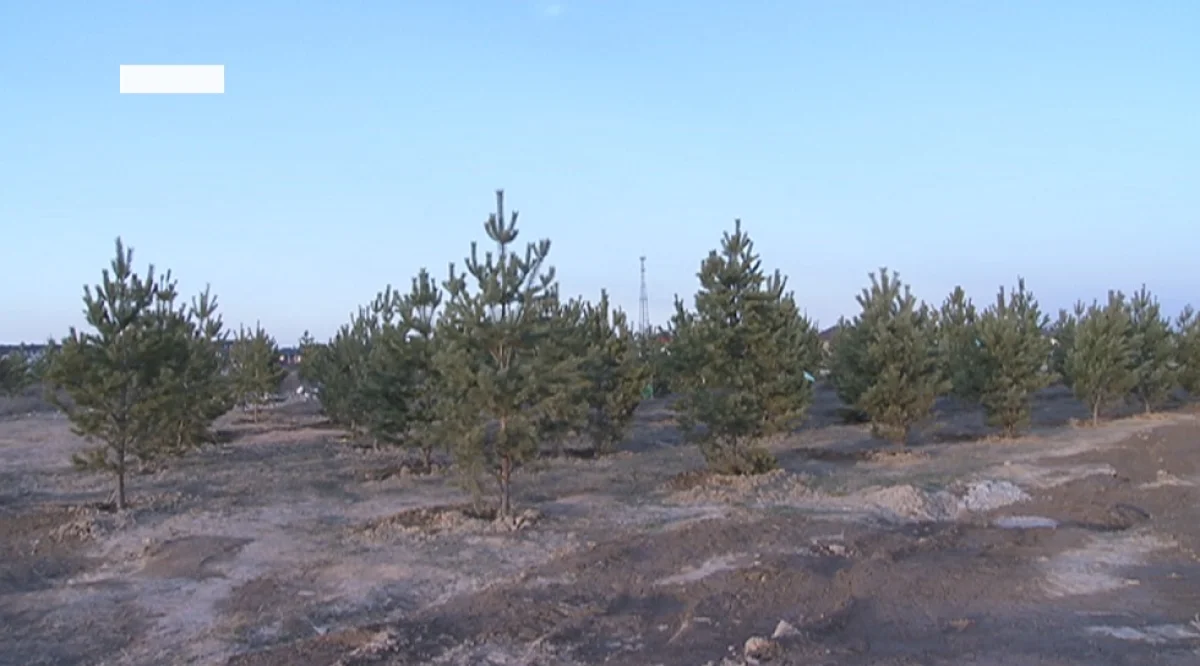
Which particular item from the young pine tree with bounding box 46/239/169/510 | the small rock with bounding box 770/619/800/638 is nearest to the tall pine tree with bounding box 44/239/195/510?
the young pine tree with bounding box 46/239/169/510

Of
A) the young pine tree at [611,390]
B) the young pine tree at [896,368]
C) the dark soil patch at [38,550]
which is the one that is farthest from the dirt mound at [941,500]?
the dark soil patch at [38,550]

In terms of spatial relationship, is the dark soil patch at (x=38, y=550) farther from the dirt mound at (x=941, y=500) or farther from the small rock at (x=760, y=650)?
the dirt mound at (x=941, y=500)

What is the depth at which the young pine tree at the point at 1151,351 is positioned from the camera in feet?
108

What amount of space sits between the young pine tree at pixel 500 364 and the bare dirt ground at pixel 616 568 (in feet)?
3.21

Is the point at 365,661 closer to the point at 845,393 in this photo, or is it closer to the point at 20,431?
the point at 845,393

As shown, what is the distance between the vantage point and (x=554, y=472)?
66.3ft

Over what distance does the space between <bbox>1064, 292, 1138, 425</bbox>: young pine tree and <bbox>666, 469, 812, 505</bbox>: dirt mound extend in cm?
1475

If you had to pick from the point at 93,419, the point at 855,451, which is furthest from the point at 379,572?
the point at 855,451

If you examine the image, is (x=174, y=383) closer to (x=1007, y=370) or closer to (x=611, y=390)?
(x=611, y=390)

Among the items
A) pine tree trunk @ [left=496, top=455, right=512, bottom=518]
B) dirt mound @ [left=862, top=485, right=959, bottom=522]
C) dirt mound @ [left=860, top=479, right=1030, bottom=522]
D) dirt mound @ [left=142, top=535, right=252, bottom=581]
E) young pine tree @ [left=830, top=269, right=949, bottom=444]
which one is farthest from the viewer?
young pine tree @ [left=830, top=269, right=949, bottom=444]

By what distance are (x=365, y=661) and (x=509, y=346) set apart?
7.30m

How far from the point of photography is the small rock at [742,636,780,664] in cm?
760

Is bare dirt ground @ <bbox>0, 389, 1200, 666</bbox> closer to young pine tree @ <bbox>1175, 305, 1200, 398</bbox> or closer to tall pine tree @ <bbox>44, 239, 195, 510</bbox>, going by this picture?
tall pine tree @ <bbox>44, 239, 195, 510</bbox>

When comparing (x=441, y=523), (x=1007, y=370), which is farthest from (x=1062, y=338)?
(x=441, y=523)
